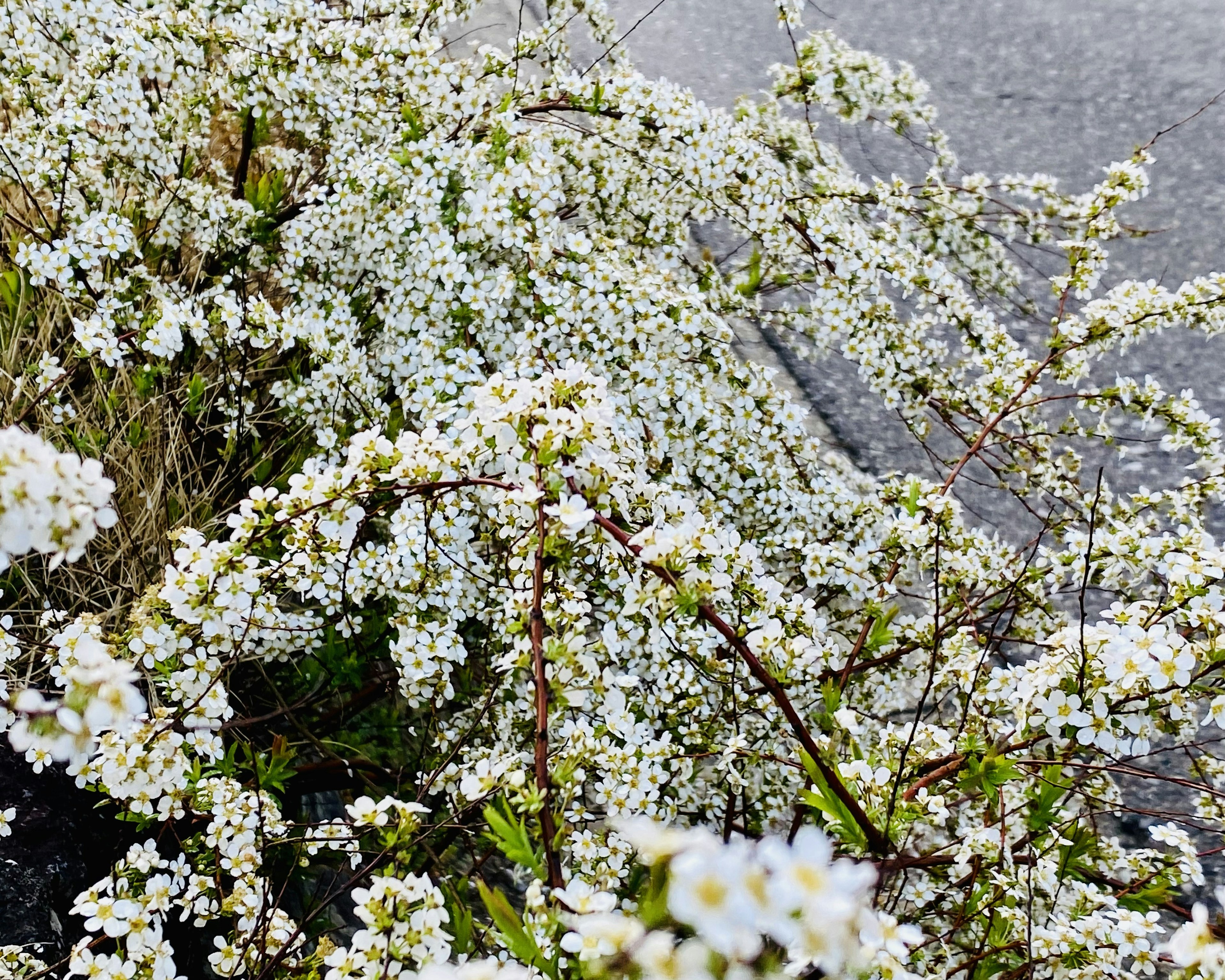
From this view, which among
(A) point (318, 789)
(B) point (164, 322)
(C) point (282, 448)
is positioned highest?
(C) point (282, 448)

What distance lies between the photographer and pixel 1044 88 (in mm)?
5805

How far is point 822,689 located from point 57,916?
142 cm

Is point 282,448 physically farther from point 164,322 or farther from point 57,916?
point 57,916

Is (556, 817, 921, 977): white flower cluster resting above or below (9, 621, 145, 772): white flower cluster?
below

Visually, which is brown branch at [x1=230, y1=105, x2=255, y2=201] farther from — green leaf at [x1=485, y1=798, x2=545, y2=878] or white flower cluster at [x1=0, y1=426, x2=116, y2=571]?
green leaf at [x1=485, y1=798, x2=545, y2=878]

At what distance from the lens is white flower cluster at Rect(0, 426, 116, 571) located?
2.62 ft

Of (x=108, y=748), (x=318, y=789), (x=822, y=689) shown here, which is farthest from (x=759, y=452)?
(x=108, y=748)

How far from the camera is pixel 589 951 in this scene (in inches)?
35.3

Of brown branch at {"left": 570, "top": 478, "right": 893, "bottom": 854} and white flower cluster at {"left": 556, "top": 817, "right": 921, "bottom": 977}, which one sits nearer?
white flower cluster at {"left": 556, "top": 817, "right": 921, "bottom": 977}

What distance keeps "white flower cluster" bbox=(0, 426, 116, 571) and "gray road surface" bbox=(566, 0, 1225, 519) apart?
122 inches

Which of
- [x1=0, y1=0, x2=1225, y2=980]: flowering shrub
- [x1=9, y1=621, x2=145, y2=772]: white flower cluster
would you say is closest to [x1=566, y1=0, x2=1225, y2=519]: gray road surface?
[x1=0, y1=0, x2=1225, y2=980]: flowering shrub

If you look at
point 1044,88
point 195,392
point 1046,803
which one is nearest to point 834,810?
point 1046,803

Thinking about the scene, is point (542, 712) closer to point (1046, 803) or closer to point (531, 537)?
point (531, 537)

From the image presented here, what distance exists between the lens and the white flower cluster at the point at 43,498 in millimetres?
799
